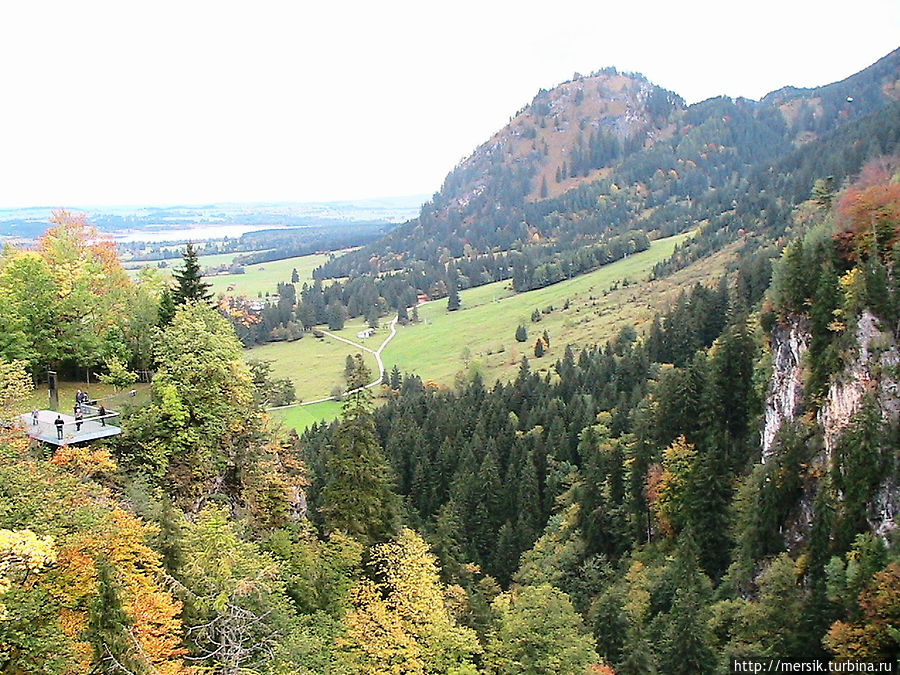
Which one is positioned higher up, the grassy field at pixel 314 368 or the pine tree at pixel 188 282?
the pine tree at pixel 188 282

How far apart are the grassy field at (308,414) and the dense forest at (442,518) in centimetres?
5415

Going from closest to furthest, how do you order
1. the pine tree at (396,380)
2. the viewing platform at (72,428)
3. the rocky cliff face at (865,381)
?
the viewing platform at (72,428) → the rocky cliff face at (865,381) → the pine tree at (396,380)

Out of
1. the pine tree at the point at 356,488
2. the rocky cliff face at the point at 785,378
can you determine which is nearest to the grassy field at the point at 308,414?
the pine tree at the point at 356,488

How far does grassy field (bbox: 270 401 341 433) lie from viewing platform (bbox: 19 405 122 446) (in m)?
96.5

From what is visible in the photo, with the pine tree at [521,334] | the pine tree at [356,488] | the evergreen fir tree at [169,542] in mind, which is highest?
the evergreen fir tree at [169,542]

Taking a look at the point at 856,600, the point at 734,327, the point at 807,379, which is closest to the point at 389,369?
the point at 734,327

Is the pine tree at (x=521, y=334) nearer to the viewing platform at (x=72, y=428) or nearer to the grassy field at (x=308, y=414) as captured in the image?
the grassy field at (x=308, y=414)

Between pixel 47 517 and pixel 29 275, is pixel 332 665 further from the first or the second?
pixel 29 275

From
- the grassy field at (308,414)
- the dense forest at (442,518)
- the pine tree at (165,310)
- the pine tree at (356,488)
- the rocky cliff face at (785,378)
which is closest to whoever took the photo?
the dense forest at (442,518)

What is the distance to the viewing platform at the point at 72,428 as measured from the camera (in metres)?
30.5

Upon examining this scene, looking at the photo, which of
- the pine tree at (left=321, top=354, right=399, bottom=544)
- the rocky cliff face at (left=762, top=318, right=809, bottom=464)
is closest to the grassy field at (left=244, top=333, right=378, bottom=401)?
the pine tree at (left=321, top=354, right=399, bottom=544)

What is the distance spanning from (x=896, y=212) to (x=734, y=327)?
77.8 feet

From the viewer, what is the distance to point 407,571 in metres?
34.6

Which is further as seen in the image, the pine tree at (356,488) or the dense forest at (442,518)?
the pine tree at (356,488)
